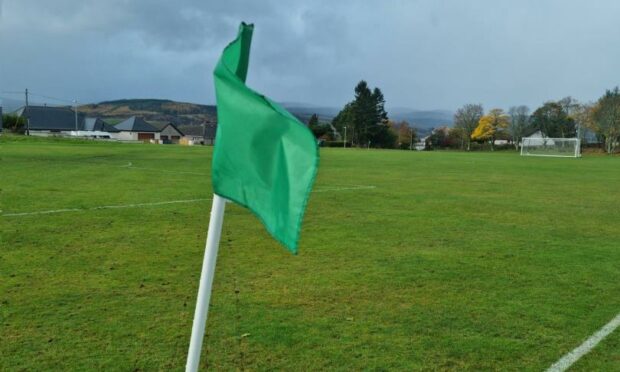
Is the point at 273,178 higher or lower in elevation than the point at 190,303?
higher

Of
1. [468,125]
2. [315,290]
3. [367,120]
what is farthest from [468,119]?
[315,290]

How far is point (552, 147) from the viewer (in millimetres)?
65500

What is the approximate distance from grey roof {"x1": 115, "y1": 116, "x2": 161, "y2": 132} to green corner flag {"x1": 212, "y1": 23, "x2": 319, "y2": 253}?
450 feet

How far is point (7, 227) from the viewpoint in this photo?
8125 millimetres

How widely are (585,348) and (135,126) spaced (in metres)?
138

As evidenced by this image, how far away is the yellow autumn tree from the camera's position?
107 metres

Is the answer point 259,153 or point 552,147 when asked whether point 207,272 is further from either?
point 552,147

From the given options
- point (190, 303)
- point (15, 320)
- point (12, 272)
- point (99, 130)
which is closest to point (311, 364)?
point (190, 303)

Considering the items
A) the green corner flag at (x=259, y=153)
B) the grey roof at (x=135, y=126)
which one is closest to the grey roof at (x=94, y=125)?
the grey roof at (x=135, y=126)

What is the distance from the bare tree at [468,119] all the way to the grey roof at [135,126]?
7307 cm

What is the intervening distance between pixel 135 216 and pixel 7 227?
204 centimetres

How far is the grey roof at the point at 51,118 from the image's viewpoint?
380ft

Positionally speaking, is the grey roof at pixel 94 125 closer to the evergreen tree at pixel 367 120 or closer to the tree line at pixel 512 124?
the evergreen tree at pixel 367 120

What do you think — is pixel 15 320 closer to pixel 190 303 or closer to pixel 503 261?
pixel 190 303
